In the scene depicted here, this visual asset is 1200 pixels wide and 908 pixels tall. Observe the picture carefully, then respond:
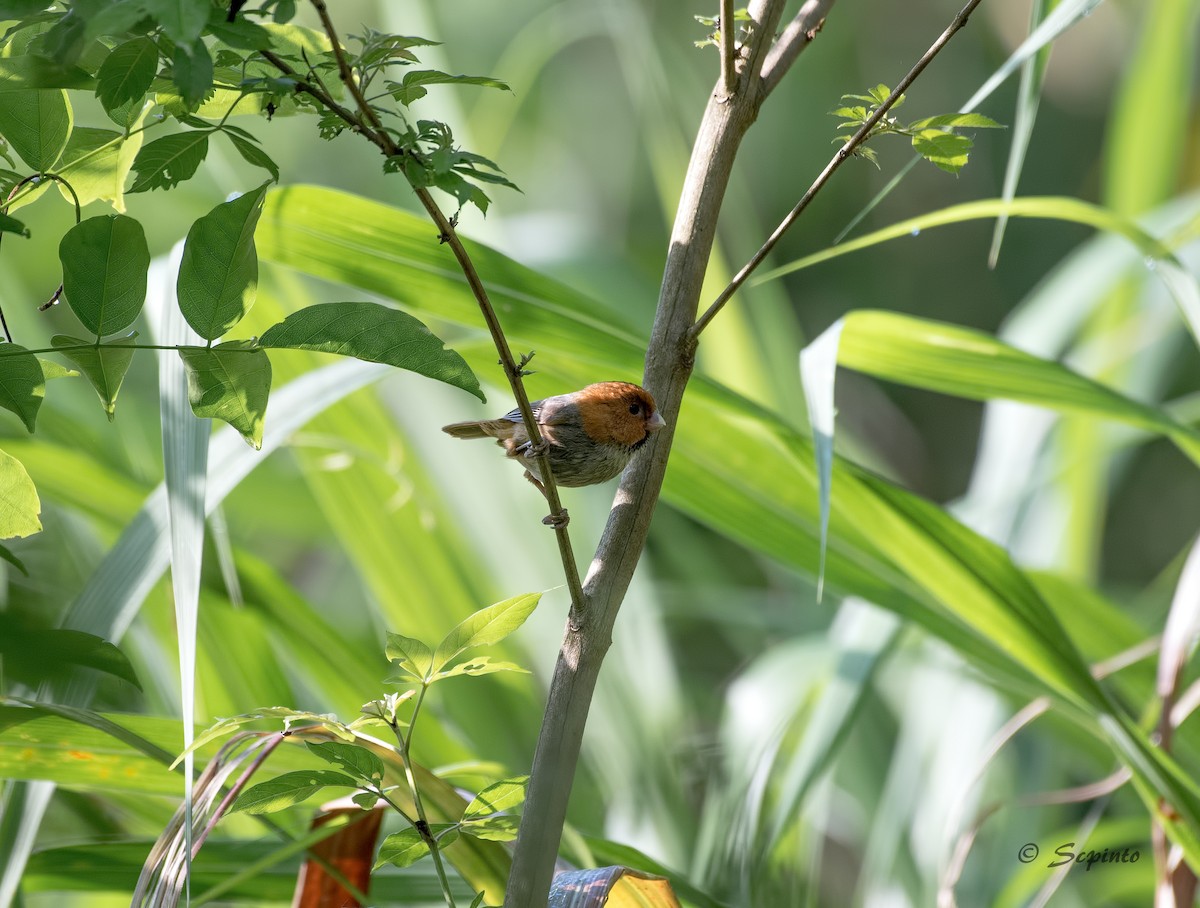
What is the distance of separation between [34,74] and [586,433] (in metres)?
0.95

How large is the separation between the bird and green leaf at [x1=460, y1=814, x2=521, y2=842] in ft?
2.19

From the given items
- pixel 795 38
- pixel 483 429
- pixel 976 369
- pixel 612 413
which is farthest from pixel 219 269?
pixel 976 369

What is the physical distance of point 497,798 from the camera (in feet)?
2.83

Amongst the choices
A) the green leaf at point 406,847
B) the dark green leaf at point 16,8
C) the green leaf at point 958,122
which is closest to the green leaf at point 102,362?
the dark green leaf at point 16,8

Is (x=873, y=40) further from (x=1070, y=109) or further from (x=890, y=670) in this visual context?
(x=890, y=670)

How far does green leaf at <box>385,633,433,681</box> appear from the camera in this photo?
796mm

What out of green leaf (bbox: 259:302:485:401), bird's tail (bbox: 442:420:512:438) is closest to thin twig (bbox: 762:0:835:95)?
green leaf (bbox: 259:302:485:401)

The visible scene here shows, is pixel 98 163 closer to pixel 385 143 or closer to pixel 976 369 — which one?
pixel 385 143

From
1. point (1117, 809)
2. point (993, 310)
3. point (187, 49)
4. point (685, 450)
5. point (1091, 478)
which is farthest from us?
point (993, 310)

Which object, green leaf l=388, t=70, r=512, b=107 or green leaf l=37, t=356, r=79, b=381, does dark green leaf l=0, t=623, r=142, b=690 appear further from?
green leaf l=388, t=70, r=512, b=107

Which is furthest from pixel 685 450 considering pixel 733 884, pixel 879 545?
pixel 733 884

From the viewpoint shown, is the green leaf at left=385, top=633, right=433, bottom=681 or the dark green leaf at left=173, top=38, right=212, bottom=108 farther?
the green leaf at left=385, top=633, right=433, bottom=681

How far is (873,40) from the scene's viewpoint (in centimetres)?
603

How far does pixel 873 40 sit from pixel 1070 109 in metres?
1.15
